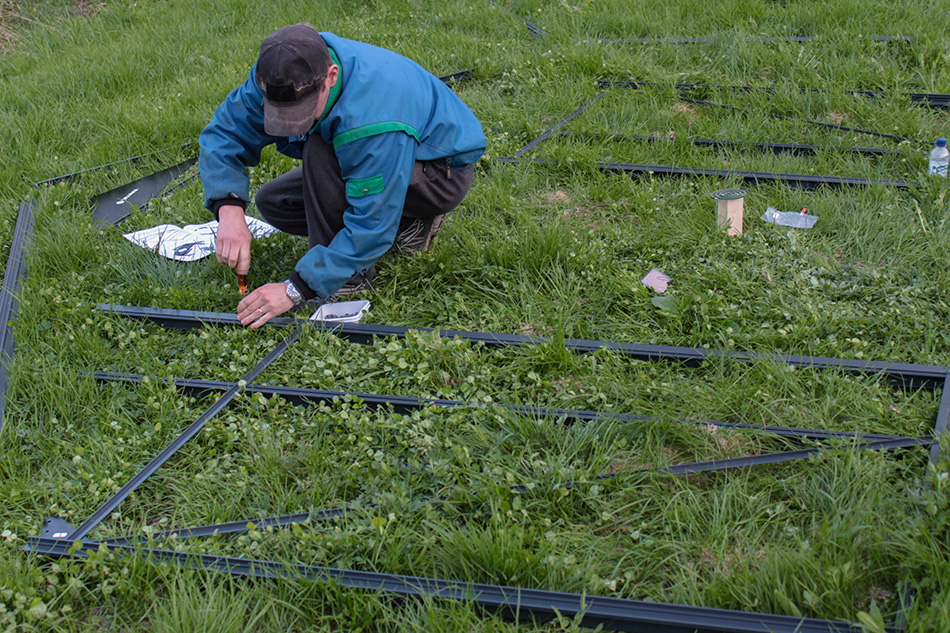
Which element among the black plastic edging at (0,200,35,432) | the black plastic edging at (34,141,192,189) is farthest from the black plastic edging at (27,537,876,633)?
the black plastic edging at (34,141,192,189)

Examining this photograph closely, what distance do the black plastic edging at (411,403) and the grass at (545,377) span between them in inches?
2.2

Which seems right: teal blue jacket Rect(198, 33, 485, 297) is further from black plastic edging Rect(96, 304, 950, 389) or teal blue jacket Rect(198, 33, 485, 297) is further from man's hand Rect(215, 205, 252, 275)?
man's hand Rect(215, 205, 252, 275)

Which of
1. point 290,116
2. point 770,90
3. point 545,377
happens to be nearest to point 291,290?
point 290,116

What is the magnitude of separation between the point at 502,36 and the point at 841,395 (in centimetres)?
529

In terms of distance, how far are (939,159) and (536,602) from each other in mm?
3886

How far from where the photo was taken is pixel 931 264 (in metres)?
3.70

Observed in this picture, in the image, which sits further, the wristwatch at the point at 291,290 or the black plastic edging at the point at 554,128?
the black plastic edging at the point at 554,128

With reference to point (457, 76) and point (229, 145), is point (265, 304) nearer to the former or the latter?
point (229, 145)

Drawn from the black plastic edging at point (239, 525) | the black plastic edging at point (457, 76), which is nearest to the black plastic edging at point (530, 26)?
the black plastic edging at point (457, 76)

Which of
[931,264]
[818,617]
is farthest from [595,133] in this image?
[818,617]

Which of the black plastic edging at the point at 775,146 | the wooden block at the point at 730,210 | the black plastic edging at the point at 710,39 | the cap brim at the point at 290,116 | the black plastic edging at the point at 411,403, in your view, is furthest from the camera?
the black plastic edging at the point at 710,39

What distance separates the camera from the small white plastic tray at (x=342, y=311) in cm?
361

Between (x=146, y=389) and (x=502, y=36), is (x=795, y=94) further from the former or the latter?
(x=146, y=389)

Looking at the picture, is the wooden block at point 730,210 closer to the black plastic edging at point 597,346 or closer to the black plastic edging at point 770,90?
the black plastic edging at point 597,346
